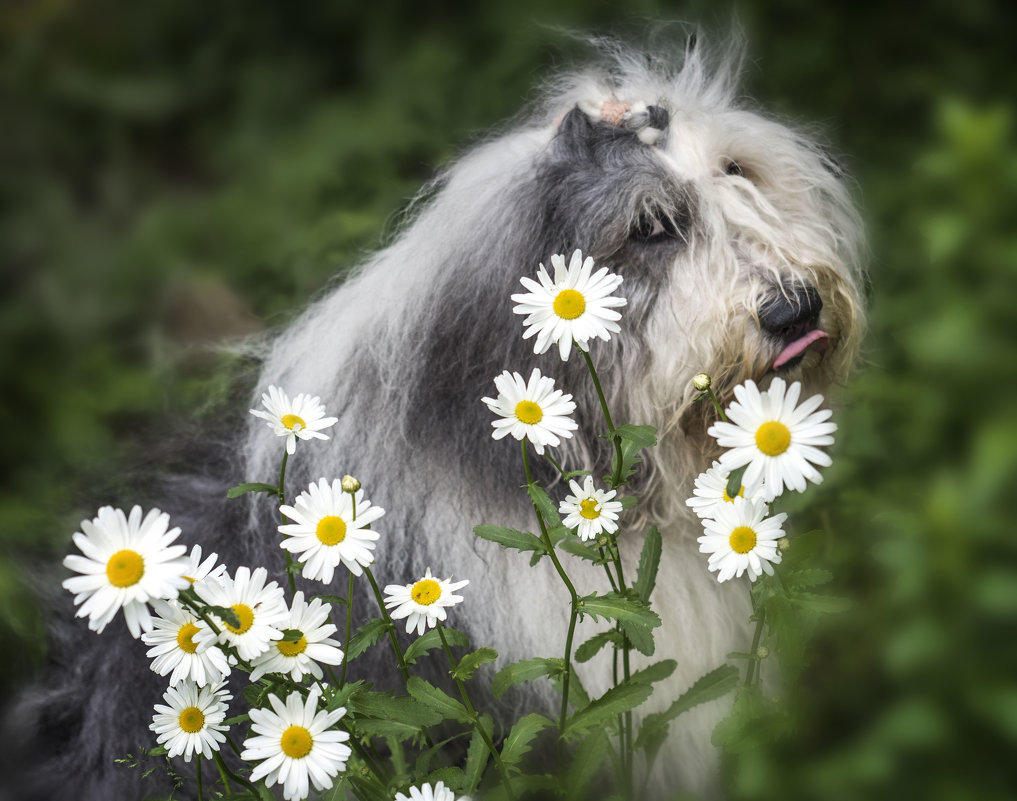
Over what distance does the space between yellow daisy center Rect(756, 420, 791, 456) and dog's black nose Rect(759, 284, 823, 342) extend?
71cm

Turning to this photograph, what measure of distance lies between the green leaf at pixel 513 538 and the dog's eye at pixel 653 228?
0.80 meters

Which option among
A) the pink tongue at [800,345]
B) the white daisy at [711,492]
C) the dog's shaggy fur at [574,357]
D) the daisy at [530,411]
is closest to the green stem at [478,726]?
the daisy at [530,411]

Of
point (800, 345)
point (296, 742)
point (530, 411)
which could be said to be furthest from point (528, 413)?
point (800, 345)

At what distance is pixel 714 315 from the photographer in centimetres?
187

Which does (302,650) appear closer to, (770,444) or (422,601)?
(422,601)

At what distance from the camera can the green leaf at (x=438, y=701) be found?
133cm

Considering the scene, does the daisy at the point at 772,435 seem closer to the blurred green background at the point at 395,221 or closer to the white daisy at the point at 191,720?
the blurred green background at the point at 395,221

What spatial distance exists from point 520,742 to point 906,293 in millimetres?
2436

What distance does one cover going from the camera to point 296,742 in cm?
122

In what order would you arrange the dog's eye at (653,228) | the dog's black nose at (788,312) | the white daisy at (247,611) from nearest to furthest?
the white daisy at (247,611)
the dog's black nose at (788,312)
the dog's eye at (653,228)

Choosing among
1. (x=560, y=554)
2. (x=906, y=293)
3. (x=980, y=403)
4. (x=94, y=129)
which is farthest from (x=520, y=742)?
(x=94, y=129)

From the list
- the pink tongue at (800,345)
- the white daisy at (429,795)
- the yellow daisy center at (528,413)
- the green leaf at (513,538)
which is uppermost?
the pink tongue at (800,345)

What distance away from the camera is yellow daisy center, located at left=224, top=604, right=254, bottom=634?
1203 millimetres

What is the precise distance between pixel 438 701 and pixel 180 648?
0.33 metres
